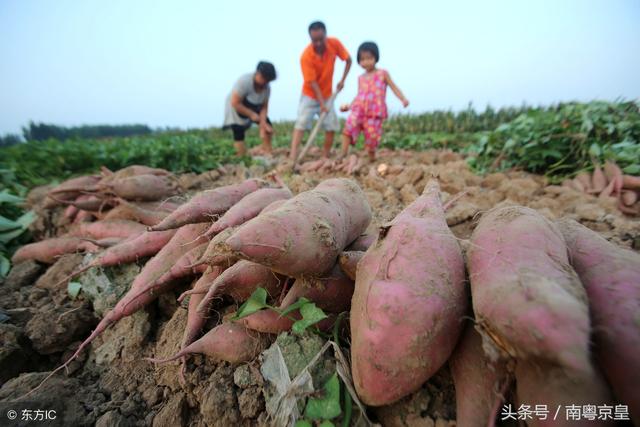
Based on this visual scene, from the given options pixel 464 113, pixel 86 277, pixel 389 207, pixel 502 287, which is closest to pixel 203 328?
pixel 86 277

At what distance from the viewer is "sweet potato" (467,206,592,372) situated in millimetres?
562

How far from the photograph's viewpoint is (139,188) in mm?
2146

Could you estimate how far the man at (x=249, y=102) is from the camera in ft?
16.8

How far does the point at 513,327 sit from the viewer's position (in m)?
0.61

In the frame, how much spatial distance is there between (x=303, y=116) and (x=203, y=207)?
4207 mm

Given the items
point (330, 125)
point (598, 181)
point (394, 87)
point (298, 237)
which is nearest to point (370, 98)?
point (394, 87)

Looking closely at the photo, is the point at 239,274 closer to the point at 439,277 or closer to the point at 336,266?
the point at 336,266

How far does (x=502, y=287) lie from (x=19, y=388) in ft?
5.57

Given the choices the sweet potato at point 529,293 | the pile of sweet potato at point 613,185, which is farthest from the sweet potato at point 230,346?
the pile of sweet potato at point 613,185

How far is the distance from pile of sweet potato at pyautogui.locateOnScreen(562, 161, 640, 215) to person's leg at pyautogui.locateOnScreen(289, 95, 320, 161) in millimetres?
3813

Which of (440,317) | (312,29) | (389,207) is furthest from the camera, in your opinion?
(312,29)

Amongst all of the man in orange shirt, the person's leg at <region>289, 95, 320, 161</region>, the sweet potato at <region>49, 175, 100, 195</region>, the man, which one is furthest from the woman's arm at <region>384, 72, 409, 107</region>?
the sweet potato at <region>49, 175, 100, 195</region>

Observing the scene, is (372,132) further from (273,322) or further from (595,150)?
(273,322)

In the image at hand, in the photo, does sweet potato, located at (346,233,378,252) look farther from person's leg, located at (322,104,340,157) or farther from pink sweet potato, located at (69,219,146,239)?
person's leg, located at (322,104,340,157)
